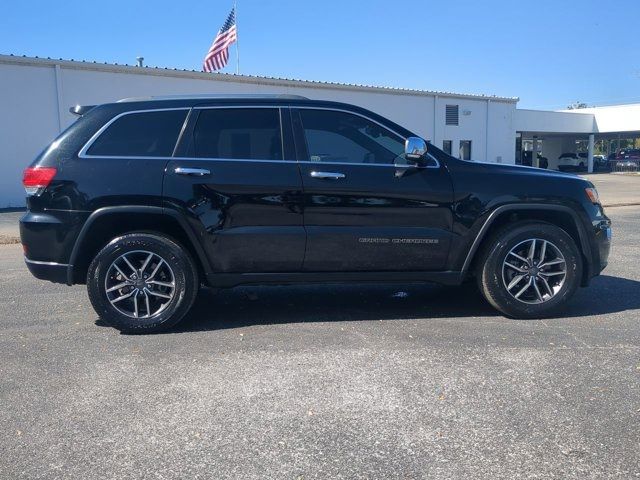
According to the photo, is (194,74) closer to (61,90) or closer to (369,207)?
(61,90)

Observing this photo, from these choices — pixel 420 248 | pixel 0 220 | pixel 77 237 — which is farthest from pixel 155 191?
pixel 0 220

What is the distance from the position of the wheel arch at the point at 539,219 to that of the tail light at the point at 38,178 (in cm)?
365

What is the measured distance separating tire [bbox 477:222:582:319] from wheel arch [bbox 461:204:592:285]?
0.26 ft

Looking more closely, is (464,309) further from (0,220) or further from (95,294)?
(0,220)

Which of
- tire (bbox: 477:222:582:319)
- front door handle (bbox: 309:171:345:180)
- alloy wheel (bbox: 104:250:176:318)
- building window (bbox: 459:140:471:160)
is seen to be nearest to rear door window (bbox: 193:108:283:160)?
front door handle (bbox: 309:171:345:180)

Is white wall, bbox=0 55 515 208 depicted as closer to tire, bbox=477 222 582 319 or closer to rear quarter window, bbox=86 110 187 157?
rear quarter window, bbox=86 110 187 157

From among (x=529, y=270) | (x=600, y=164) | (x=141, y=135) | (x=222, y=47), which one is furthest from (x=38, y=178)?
(x=600, y=164)

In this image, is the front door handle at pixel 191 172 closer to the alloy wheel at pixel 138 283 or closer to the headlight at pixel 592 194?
the alloy wheel at pixel 138 283

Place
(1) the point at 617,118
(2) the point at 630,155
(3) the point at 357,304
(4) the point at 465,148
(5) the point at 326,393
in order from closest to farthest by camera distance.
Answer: (5) the point at 326,393 < (3) the point at 357,304 < (4) the point at 465,148 < (1) the point at 617,118 < (2) the point at 630,155

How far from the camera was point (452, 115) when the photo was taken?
3183 cm

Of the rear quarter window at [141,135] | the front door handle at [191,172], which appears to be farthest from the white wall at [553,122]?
the front door handle at [191,172]

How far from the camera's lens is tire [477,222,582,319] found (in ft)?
17.4

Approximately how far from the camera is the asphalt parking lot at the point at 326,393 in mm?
3002

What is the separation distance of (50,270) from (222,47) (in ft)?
66.1
